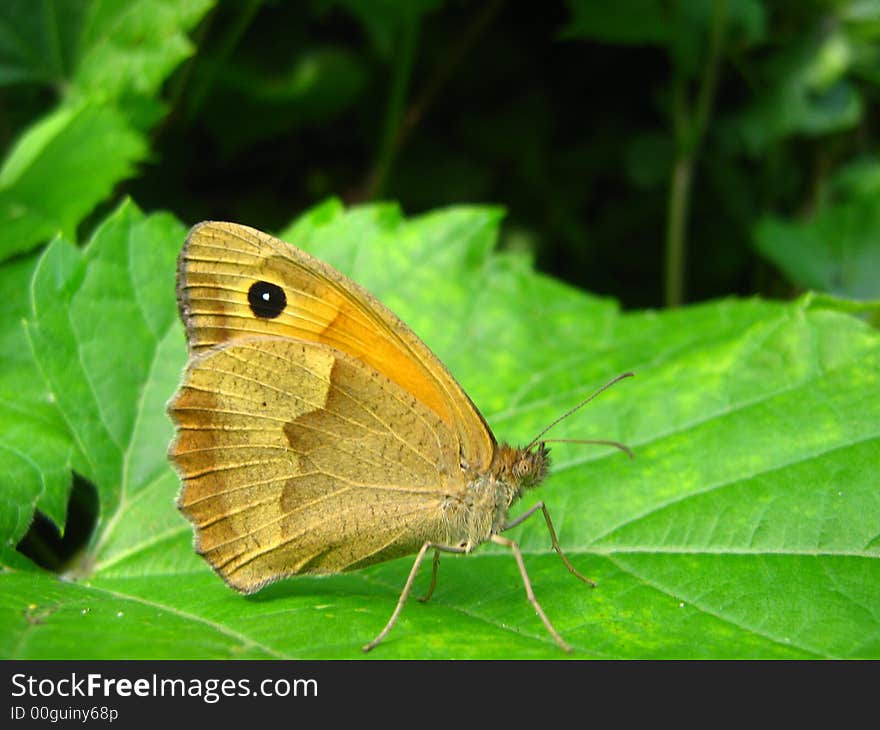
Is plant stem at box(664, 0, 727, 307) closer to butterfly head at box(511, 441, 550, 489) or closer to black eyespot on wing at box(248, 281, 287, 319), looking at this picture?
butterfly head at box(511, 441, 550, 489)

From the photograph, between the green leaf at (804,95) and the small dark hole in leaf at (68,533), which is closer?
the small dark hole in leaf at (68,533)

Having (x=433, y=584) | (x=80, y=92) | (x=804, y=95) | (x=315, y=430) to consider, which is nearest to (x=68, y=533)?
(x=315, y=430)

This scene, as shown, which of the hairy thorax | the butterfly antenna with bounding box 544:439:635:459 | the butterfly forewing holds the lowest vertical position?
the hairy thorax

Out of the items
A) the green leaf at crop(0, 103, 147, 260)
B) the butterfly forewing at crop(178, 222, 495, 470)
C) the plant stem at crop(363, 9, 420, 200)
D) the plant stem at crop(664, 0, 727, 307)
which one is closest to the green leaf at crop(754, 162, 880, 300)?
the plant stem at crop(664, 0, 727, 307)

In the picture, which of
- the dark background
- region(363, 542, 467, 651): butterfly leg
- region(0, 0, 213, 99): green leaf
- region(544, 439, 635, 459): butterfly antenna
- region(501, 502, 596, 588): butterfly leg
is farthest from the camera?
the dark background

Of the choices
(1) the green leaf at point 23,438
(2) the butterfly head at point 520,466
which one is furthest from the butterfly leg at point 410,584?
(1) the green leaf at point 23,438

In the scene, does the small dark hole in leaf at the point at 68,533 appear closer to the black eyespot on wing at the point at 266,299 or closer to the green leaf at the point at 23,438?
the green leaf at the point at 23,438
